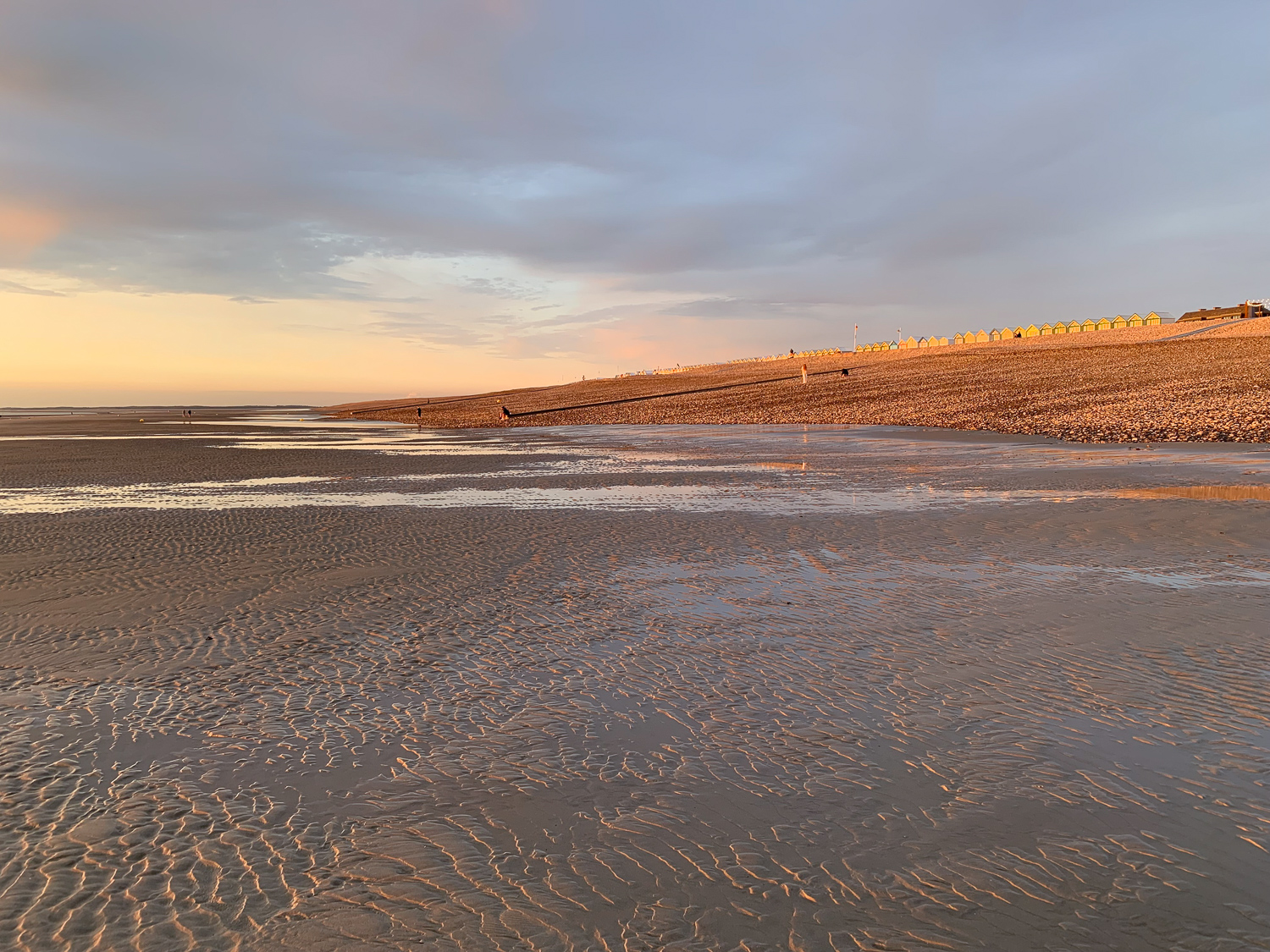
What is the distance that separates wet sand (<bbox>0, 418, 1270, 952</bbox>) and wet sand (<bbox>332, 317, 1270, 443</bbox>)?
16529mm

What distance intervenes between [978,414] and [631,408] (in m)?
22.1

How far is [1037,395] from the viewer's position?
33.2 metres

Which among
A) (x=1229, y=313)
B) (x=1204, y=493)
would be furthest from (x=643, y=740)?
(x=1229, y=313)

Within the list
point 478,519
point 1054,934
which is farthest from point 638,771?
point 478,519

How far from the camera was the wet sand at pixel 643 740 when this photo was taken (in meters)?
2.80

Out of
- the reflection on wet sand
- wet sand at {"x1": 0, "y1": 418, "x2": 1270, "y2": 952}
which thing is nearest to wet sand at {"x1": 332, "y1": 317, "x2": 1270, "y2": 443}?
the reflection on wet sand

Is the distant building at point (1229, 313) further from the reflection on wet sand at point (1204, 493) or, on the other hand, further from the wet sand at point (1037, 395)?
the reflection on wet sand at point (1204, 493)

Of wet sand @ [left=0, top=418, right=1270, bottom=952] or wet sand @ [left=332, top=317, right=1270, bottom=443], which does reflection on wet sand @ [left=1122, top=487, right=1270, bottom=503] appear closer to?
wet sand @ [left=0, top=418, right=1270, bottom=952]

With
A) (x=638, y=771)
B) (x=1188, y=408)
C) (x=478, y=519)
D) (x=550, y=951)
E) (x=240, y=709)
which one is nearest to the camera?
(x=550, y=951)

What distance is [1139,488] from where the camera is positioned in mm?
12266

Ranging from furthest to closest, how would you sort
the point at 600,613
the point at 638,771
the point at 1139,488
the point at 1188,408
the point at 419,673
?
the point at 1188,408 → the point at 1139,488 → the point at 600,613 → the point at 419,673 → the point at 638,771

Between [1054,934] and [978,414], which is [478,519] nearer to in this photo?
[1054,934]

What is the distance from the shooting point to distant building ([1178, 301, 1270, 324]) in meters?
75.2

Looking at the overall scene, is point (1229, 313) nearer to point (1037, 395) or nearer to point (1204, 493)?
point (1037, 395)
